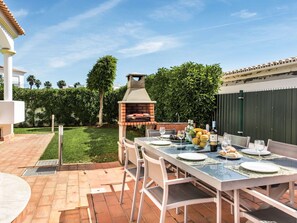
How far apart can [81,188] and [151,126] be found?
236 centimetres

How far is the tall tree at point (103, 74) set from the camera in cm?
1162

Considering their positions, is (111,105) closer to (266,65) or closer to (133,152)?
(266,65)

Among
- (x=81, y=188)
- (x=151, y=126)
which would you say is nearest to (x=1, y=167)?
(x=81, y=188)

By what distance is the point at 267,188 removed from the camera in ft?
7.71

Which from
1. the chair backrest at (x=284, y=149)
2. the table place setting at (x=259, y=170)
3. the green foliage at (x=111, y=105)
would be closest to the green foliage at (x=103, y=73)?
the green foliage at (x=111, y=105)

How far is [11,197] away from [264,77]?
5616 millimetres

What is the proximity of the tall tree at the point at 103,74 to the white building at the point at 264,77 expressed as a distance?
6659mm

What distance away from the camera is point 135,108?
5.62 m

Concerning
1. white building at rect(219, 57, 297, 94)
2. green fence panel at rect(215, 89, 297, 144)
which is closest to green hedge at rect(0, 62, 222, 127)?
green fence panel at rect(215, 89, 297, 144)

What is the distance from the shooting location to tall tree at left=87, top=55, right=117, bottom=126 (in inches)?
458

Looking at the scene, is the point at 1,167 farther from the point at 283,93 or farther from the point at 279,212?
the point at 283,93

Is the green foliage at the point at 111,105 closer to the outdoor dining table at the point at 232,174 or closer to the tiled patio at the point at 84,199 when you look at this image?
the tiled patio at the point at 84,199

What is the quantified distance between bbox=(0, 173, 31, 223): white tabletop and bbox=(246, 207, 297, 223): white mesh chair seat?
1.98 meters

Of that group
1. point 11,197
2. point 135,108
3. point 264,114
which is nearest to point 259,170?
point 11,197
